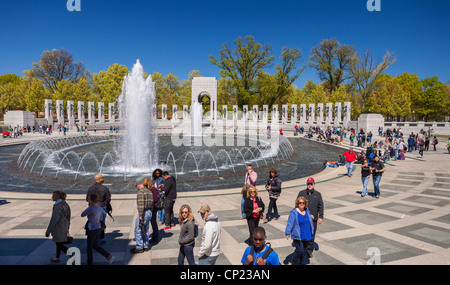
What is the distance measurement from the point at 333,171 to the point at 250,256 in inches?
565

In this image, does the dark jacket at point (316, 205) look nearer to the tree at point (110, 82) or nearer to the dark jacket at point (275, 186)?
the dark jacket at point (275, 186)

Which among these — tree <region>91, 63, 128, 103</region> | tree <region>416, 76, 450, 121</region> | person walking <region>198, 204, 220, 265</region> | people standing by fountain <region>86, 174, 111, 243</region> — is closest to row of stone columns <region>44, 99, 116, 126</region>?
tree <region>91, 63, 128, 103</region>

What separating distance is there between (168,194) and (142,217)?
4.82 ft

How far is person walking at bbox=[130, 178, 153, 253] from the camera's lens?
234 inches

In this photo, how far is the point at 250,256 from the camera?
12.2ft

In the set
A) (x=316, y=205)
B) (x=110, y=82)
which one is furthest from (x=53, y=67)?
(x=316, y=205)

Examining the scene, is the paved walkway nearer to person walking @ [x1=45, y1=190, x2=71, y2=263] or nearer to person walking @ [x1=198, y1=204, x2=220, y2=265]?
person walking @ [x1=45, y1=190, x2=71, y2=263]

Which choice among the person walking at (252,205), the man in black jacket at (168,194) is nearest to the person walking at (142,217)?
the man in black jacket at (168,194)

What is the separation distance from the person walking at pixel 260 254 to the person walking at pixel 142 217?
3.00 m

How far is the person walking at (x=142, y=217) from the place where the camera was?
5945 mm

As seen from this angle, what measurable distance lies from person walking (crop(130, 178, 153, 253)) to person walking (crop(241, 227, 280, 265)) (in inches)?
118

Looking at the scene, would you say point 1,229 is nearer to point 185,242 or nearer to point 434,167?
point 185,242
